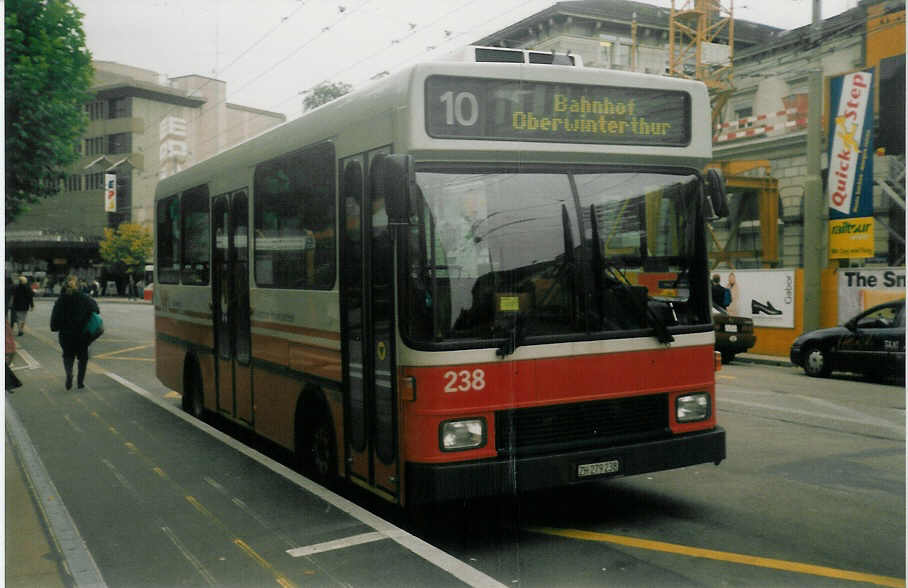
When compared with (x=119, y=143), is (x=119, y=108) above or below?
above

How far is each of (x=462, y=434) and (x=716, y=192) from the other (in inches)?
93.2

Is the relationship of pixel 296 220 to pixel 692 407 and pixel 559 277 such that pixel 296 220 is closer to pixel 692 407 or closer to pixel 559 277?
pixel 559 277

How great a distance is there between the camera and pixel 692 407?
580 centimetres

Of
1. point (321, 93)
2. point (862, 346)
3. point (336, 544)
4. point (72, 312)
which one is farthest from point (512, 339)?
point (862, 346)

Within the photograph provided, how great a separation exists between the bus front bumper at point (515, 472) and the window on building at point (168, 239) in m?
6.71

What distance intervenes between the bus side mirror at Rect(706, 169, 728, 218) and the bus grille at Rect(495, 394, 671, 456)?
1.29 meters

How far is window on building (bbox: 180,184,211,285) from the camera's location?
962 centimetres

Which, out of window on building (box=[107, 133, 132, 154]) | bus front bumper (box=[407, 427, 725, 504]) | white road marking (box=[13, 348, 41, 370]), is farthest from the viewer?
white road marking (box=[13, 348, 41, 370])

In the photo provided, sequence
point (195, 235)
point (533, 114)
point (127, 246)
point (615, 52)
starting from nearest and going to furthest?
point (533, 114), point (615, 52), point (195, 235), point (127, 246)

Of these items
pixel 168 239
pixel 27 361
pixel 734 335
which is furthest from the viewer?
pixel 734 335

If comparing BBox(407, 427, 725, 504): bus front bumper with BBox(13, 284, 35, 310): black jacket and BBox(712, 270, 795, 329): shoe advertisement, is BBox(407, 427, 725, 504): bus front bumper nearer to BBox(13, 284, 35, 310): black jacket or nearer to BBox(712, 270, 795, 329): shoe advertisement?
BBox(13, 284, 35, 310): black jacket

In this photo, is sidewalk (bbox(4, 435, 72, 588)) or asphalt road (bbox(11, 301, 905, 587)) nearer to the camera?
asphalt road (bbox(11, 301, 905, 587))

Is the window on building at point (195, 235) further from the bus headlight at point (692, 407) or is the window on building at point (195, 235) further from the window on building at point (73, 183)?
the bus headlight at point (692, 407)

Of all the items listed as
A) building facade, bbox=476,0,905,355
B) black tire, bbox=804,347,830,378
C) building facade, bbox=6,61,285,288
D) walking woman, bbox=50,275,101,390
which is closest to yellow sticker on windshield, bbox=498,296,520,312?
building facade, bbox=476,0,905,355
